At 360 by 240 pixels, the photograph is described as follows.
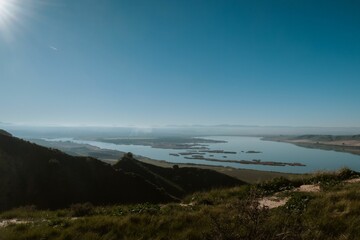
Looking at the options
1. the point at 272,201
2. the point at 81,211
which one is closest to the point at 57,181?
the point at 81,211

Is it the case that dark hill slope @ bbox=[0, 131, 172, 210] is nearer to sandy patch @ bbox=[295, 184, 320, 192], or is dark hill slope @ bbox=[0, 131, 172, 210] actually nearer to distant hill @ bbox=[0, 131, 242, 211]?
distant hill @ bbox=[0, 131, 242, 211]

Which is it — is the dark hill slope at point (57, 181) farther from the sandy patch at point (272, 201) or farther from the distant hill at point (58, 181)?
the sandy patch at point (272, 201)

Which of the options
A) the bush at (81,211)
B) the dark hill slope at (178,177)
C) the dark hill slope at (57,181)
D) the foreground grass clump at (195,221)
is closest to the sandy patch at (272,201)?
the foreground grass clump at (195,221)

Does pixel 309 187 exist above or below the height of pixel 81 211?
above

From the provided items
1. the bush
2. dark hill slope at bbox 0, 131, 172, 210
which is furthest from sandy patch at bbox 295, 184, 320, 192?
dark hill slope at bbox 0, 131, 172, 210

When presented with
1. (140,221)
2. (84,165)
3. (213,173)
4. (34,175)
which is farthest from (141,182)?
(140,221)

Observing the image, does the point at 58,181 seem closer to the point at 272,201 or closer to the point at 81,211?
the point at 81,211
